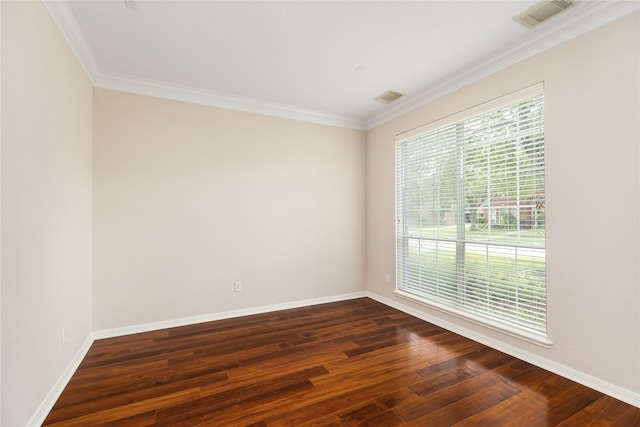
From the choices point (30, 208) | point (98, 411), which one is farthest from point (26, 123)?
point (98, 411)

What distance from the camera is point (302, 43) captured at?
255 centimetres

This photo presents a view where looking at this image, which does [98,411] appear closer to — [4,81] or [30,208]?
[30,208]

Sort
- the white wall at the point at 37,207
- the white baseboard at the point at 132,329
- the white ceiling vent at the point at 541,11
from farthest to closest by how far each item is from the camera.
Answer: the white ceiling vent at the point at 541,11 → the white baseboard at the point at 132,329 → the white wall at the point at 37,207

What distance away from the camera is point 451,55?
274 centimetres

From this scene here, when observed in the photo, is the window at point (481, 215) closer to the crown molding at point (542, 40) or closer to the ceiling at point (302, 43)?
the crown molding at point (542, 40)

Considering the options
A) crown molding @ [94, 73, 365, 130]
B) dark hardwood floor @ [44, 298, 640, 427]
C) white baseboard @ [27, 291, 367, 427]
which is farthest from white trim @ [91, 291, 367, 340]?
crown molding @ [94, 73, 365, 130]

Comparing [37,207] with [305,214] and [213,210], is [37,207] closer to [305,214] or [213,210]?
[213,210]

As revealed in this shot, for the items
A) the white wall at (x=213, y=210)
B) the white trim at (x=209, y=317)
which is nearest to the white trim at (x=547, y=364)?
the white trim at (x=209, y=317)

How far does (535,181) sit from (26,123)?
12.2ft

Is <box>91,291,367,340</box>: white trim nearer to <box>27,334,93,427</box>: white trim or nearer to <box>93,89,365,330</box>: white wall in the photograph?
<box>93,89,365,330</box>: white wall

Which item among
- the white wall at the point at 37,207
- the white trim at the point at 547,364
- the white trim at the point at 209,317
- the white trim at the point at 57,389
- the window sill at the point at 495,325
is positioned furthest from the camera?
the white trim at the point at 209,317

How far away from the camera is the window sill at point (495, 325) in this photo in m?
2.42

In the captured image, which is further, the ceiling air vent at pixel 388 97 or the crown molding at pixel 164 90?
the ceiling air vent at pixel 388 97

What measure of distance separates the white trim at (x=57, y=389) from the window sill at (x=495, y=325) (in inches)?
139
